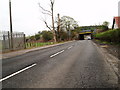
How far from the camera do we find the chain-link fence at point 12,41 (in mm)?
15086

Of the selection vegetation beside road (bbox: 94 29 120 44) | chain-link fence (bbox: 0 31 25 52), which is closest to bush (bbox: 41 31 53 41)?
vegetation beside road (bbox: 94 29 120 44)

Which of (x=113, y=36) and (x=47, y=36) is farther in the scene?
(x=47, y=36)

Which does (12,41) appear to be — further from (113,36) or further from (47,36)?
(47,36)

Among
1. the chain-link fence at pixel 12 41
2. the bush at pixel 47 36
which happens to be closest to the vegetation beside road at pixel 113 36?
the chain-link fence at pixel 12 41

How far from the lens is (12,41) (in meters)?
17.0

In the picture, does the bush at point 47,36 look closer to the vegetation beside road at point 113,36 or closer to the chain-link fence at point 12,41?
the vegetation beside road at point 113,36

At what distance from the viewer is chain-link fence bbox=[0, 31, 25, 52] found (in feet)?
49.5

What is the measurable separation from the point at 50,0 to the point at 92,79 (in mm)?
34920

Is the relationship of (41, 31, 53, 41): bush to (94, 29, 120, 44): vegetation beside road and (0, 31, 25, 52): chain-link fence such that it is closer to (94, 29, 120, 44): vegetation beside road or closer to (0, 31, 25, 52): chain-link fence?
(94, 29, 120, 44): vegetation beside road

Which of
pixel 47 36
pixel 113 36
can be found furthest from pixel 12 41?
pixel 47 36

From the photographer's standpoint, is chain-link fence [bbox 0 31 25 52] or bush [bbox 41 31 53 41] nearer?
chain-link fence [bbox 0 31 25 52]

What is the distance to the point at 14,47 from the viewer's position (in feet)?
57.0

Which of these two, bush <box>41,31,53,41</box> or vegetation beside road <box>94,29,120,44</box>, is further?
bush <box>41,31,53,41</box>

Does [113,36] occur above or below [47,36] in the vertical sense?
below
